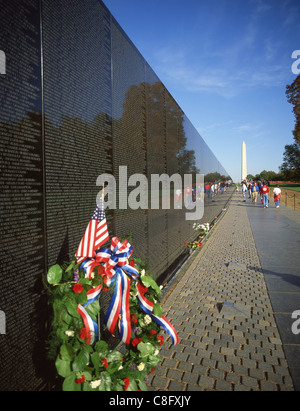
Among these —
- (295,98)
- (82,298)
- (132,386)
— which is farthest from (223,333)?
(295,98)

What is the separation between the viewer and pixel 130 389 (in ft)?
7.46

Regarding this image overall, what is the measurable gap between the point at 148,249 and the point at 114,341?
6.96 feet

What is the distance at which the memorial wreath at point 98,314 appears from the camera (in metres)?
2.10

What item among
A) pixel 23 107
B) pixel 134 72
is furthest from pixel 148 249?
pixel 23 107

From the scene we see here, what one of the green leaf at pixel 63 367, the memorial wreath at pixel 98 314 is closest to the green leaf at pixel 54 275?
the memorial wreath at pixel 98 314

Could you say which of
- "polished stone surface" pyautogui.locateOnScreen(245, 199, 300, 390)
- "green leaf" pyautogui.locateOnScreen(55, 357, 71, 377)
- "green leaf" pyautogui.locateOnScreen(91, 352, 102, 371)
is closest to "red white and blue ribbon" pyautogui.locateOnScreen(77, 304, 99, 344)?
"green leaf" pyautogui.locateOnScreen(91, 352, 102, 371)

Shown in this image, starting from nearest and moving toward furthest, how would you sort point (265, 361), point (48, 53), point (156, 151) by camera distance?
point (48, 53)
point (265, 361)
point (156, 151)

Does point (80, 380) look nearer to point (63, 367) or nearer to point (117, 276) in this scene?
point (63, 367)

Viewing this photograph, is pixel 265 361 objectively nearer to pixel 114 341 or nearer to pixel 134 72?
pixel 114 341

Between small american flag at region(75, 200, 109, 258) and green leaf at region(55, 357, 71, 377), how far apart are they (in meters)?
0.81

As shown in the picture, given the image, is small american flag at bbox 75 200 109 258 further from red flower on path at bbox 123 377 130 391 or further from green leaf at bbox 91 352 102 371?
red flower on path at bbox 123 377 130 391

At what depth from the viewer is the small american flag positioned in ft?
7.97

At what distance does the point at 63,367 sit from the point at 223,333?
2.58 m

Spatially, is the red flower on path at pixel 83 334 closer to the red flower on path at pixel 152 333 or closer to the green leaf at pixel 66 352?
the green leaf at pixel 66 352
